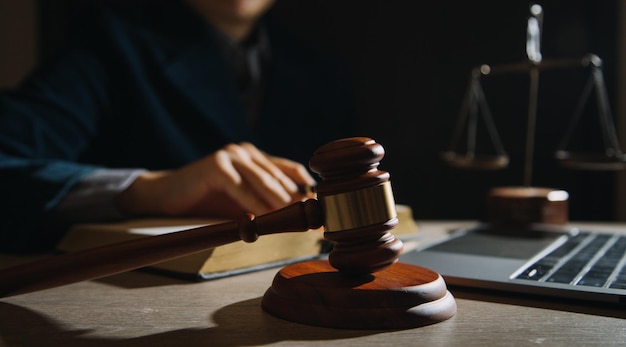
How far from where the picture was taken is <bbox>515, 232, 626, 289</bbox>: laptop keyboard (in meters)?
0.49

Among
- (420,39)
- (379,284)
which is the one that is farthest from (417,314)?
(420,39)

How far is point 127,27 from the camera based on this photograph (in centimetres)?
122

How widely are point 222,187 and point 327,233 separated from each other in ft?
1.05

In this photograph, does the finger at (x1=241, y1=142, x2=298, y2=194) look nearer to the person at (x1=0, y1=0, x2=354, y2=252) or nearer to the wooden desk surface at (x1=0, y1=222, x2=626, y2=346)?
the person at (x1=0, y1=0, x2=354, y2=252)

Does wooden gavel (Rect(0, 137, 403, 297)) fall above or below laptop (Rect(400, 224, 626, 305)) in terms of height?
above

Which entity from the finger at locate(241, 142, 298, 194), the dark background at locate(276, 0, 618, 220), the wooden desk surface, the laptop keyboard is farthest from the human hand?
the dark background at locate(276, 0, 618, 220)

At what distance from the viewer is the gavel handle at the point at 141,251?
397 mm

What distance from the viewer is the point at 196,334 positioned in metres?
0.39

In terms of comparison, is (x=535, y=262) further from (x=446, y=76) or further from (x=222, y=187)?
(x=446, y=76)

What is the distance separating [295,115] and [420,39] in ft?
1.26

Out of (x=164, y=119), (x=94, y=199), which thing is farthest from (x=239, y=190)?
(x=164, y=119)

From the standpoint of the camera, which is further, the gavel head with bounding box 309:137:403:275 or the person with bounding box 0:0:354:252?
the person with bounding box 0:0:354:252

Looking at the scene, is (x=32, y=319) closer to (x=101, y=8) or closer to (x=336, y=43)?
(x=101, y=8)

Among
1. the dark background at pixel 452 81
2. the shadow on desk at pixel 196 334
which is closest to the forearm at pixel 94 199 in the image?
the shadow on desk at pixel 196 334
